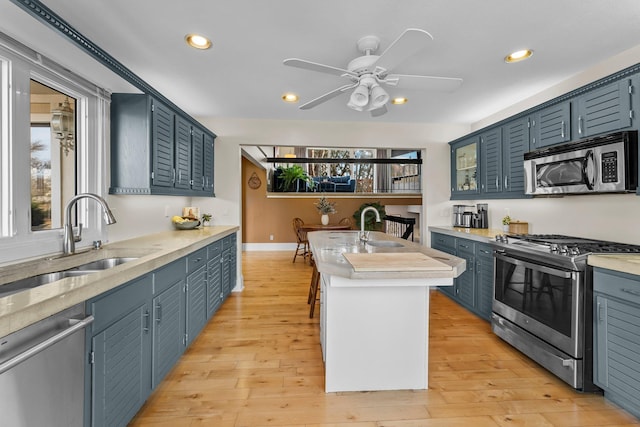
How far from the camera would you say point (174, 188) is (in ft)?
9.83

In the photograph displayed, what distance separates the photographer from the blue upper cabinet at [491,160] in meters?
3.44

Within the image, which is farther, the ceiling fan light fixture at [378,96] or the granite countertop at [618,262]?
the ceiling fan light fixture at [378,96]

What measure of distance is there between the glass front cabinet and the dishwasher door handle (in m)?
4.01

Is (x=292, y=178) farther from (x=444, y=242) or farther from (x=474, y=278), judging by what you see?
(x=474, y=278)

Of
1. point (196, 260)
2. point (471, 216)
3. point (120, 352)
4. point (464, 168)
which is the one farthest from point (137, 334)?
point (464, 168)

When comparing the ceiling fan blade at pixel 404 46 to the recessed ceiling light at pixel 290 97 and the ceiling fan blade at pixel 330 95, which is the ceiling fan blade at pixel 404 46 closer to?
the ceiling fan blade at pixel 330 95

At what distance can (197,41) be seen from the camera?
2213 millimetres

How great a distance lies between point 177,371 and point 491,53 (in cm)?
344

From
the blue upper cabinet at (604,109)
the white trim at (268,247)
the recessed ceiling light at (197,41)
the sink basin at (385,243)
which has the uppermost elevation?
the recessed ceiling light at (197,41)

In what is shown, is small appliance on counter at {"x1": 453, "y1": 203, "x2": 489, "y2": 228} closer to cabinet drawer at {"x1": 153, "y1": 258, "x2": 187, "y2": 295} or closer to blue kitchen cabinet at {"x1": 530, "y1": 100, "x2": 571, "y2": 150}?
blue kitchen cabinet at {"x1": 530, "y1": 100, "x2": 571, "y2": 150}

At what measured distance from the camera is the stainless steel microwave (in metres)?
2.07

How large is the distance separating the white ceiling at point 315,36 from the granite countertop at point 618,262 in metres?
1.51

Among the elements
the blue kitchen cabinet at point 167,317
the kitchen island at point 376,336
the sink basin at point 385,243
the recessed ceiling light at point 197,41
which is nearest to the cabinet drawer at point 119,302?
the blue kitchen cabinet at point 167,317

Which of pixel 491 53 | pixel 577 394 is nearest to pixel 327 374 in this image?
pixel 577 394
